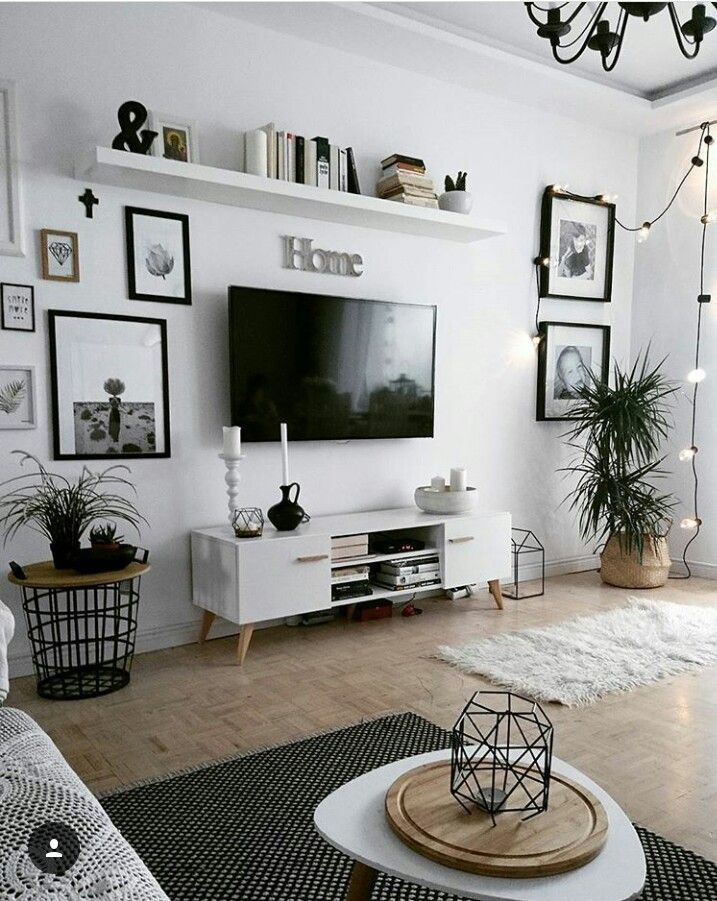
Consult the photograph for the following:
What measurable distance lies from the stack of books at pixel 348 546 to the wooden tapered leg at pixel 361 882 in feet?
7.05

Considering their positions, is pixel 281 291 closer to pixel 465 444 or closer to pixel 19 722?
pixel 465 444

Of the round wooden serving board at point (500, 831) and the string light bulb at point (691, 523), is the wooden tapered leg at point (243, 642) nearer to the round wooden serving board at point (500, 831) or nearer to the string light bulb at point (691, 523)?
the round wooden serving board at point (500, 831)

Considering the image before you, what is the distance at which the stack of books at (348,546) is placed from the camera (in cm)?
354

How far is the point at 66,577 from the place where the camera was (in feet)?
9.32

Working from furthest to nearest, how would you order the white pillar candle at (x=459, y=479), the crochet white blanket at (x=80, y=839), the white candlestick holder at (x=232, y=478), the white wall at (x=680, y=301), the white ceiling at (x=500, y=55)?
the white wall at (x=680, y=301), the white pillar candle at (x=459, y=479), the white ceiling at (x=500, y=55), the white candlestick holder at (x=232, y=478), the crochet white blanket at (x=80, y=839)

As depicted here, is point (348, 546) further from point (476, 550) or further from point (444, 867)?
point (444, 867)

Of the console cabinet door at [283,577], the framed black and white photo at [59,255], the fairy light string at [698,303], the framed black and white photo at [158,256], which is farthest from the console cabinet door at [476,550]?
the framed black and white photo at [59,255]

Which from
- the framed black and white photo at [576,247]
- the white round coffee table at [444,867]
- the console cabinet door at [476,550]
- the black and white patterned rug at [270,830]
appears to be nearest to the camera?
the white round coffee table at [444,867]

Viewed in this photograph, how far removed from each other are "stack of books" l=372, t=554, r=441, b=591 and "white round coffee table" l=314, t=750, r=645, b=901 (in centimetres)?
224

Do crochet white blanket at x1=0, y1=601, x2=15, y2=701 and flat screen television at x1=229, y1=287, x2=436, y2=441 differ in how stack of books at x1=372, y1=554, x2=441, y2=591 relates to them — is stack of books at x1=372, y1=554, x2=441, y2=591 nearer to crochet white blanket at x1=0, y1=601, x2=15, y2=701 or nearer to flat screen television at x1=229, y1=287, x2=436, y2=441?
flat screen television at x1=229, y1=287, x2=436, y2=441

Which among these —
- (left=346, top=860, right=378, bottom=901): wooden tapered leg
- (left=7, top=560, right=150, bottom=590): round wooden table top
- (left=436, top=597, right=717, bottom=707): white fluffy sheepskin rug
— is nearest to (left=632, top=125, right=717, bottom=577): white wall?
(left=436, top=597, right=717, bottom=707): white fluffy sheepskin rug

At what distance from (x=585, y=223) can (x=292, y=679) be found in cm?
343

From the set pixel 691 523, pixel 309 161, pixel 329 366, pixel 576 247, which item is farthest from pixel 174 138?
pixel 691 523

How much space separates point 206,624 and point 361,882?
2234mm
